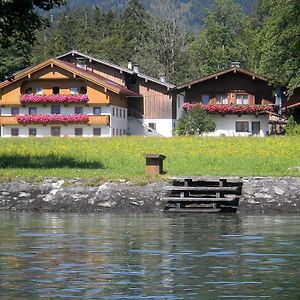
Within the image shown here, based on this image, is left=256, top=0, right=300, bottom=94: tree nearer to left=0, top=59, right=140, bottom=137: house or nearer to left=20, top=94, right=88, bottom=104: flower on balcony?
left=0, top=59, right=140, bottom=137: house

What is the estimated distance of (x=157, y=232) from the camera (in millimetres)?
28438

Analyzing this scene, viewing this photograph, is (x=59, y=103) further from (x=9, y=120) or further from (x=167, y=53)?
(x=167, y=53)

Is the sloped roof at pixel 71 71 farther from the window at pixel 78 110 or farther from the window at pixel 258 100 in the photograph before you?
the window at pixel 258 100

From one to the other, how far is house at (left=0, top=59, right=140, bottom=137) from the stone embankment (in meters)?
54.1

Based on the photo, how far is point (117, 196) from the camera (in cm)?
3831

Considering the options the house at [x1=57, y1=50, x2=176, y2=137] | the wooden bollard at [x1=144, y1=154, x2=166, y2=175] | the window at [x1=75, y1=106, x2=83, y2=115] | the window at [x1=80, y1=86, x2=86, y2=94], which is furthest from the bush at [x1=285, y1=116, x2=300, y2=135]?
the wooden bollard at [x1=144, y1=154, x2=166, y2=175]

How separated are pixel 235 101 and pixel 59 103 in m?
16.7

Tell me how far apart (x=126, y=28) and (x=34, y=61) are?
15383 millimetres

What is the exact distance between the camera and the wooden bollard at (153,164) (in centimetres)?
4122

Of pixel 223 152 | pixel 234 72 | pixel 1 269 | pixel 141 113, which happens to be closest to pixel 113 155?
pixel 223 152

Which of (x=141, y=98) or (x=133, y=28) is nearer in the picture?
(x=141, y=98)

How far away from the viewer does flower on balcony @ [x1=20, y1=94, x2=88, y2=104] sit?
94.3 meters

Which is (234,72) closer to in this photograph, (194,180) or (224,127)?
(224,127)

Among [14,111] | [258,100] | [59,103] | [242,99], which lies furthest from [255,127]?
[14,111]
